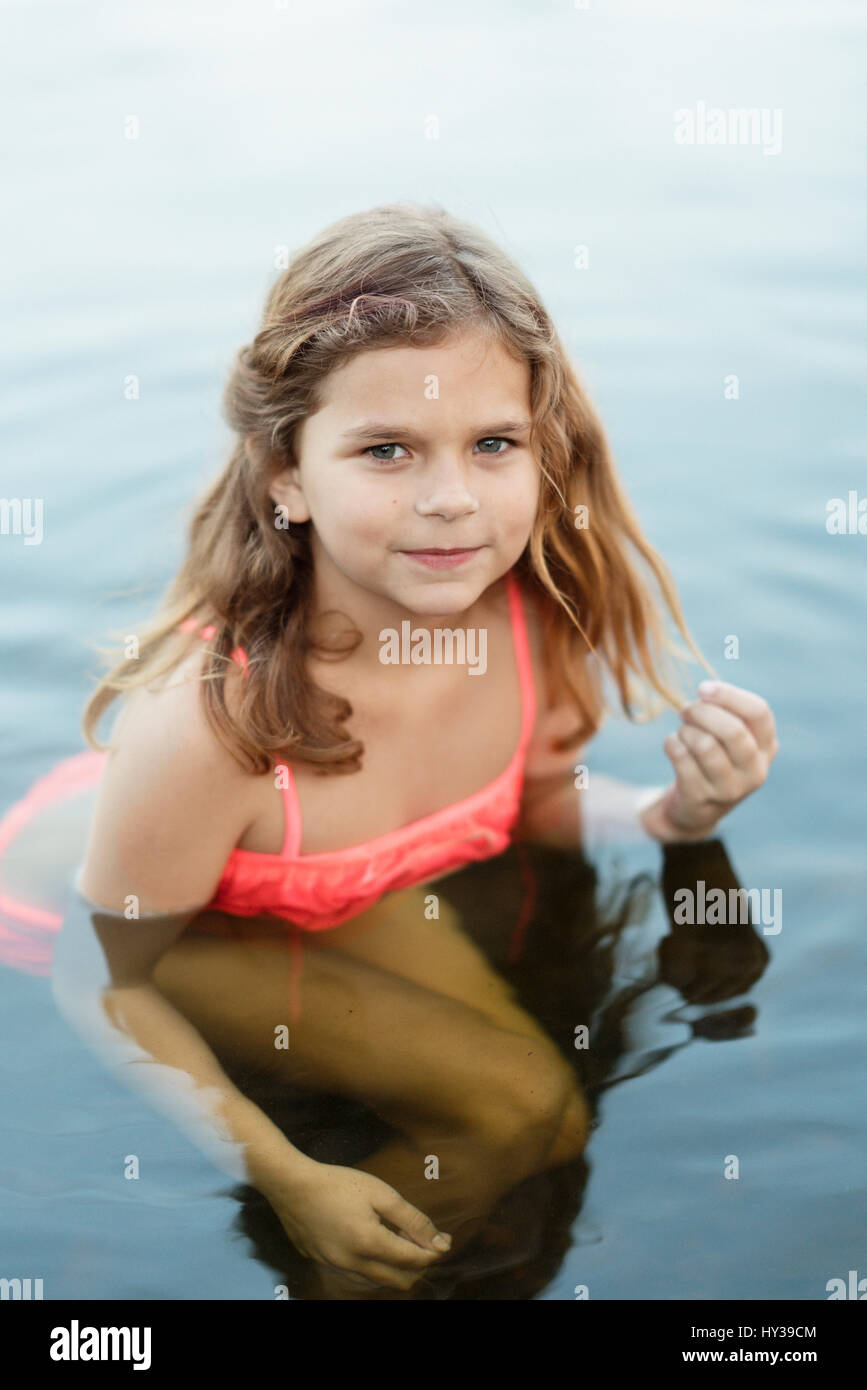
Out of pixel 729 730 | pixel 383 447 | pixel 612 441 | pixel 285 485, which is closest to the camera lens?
pixel 383 447

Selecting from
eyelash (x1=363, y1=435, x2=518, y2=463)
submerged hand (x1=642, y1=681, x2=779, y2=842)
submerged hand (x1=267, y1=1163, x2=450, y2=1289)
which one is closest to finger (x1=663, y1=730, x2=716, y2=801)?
submerged hand (x1=642, y1=681, x2=779, y2=842)

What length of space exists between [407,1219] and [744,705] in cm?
97

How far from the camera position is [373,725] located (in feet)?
8.05

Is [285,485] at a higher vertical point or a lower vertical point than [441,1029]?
higher

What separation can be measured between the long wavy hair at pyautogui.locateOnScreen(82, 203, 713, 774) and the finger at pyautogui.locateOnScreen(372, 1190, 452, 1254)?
2.14ft

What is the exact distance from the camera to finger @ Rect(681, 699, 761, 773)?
2424 mm

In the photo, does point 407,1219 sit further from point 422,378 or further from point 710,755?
point 422,378

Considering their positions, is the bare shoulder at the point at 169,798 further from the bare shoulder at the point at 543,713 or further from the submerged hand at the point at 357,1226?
the bare shoulder at the point at 543,713

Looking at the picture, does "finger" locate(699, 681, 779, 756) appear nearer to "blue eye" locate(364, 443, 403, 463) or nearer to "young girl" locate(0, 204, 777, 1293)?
"young girl" locate(0, 204, 777, 1293)

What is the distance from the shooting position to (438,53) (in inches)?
214

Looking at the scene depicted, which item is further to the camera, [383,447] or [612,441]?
[612,441]

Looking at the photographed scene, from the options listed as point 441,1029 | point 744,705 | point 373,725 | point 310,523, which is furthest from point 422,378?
point 441,1029

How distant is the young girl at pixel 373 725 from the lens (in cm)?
208

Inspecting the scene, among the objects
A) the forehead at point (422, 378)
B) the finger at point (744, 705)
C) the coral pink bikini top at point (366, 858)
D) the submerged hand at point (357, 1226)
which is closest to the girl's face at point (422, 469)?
the forehead at point (422, 378)
